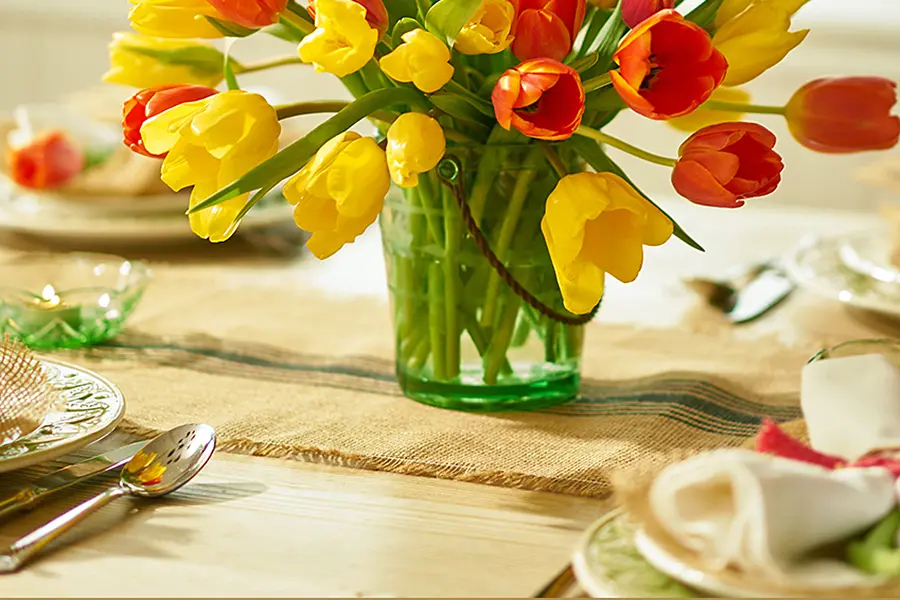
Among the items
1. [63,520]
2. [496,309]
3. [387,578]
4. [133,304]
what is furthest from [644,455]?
[133,304]

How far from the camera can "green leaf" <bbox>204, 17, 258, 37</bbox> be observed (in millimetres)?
743

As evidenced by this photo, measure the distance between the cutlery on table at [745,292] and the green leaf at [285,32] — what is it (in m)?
0.53

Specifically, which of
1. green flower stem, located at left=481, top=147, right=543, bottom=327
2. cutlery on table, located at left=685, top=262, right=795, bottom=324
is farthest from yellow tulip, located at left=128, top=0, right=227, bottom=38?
cutlery on table, located at left=685, top=262, right=795, bottom=324

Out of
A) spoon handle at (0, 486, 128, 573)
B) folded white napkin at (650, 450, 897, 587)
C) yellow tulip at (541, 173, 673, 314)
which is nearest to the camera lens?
folded white napkin at (650, 450, 897, 587)

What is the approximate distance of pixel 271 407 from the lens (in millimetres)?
854

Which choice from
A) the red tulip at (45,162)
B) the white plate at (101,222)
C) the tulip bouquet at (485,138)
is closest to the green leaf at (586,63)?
the tulip bouquet at (485,138)

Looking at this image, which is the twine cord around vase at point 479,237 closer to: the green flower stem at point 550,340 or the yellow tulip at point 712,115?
the green flower stem at point 550,340

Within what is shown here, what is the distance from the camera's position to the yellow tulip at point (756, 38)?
726mm

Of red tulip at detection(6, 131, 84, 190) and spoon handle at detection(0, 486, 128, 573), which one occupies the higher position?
red tulip at detection(6, 131, 84, 190)

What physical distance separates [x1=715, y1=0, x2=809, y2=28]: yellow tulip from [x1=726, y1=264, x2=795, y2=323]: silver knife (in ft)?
1.45

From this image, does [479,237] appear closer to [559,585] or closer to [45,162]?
[559,585]

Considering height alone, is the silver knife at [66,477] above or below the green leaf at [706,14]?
below

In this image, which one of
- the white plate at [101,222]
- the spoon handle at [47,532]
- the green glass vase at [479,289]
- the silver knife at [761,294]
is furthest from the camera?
the white plate at [101,222]

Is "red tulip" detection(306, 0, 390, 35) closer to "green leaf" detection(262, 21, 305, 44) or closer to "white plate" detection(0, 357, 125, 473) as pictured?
"green leaf" detection(262, 21, 305, 44)
